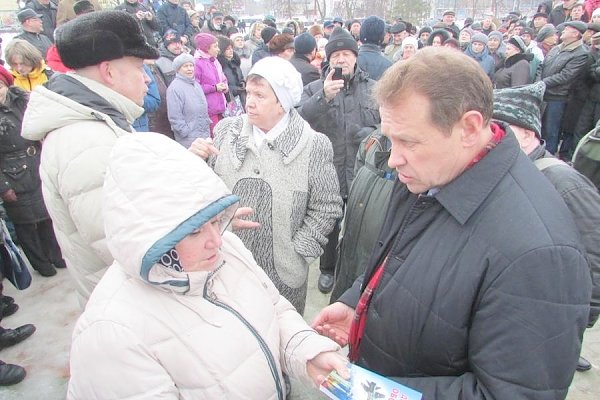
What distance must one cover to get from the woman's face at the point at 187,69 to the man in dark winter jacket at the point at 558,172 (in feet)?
13.1

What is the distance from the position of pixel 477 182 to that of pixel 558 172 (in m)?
0.93

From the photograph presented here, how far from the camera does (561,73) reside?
6.32 metres

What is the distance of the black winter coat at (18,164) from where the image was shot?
11.2 feet

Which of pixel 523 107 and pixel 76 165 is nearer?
pixel 76 165

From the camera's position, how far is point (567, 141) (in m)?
6.89

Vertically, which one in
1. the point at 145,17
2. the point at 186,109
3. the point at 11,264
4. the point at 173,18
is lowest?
the point at 11,264

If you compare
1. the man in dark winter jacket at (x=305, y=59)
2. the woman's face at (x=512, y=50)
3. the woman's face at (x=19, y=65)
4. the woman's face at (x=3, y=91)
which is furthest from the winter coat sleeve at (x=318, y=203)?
the woman's face at (x=512, y=50)

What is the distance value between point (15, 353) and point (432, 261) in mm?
3266

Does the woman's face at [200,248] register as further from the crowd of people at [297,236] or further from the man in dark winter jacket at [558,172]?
the man in dark winter jacket at [558,172]

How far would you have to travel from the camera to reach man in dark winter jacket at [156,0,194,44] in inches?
357

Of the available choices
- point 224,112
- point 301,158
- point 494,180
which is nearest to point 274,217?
point 301,158

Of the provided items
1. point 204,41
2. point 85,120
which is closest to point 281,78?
point 85,120

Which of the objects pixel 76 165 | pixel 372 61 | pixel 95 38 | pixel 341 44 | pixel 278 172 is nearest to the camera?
pixel 76 165

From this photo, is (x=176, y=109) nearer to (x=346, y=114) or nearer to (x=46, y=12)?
(x=346, y=114)
